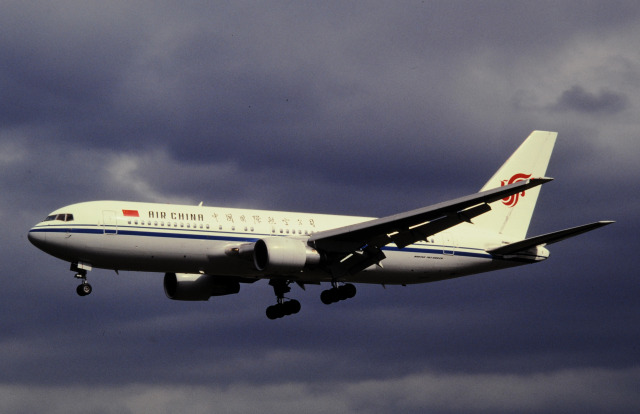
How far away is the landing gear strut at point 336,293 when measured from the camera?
5938 cm

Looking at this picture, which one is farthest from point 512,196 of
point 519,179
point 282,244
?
point 282,244

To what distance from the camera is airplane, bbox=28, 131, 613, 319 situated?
53156 millimetres

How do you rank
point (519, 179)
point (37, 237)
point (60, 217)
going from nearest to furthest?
point (37, 237) → point (60, 217) → point (519, 179)

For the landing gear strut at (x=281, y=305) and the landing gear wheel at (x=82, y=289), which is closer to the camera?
the landing gear wheel at (x=82, y=289)

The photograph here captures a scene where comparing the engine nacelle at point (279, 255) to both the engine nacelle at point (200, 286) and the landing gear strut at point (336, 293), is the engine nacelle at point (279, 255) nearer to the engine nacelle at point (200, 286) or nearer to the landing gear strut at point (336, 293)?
the landing gear strut at point (336, 293)

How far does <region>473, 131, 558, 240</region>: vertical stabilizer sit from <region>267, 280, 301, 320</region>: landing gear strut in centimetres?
1234

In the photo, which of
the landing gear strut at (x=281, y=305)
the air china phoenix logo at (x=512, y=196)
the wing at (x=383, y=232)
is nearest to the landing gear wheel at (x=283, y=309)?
the landing gear strut at (x=281, y=305)

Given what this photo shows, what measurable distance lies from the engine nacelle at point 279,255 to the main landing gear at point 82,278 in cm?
846

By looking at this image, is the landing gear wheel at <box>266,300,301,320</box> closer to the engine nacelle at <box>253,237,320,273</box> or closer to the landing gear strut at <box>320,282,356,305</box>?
the landing gear strut at <box>320,282,356,305</box>

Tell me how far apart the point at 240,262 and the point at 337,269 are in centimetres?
584

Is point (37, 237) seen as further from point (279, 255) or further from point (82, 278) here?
point (279, 255)

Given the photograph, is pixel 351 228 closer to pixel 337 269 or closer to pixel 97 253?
pixel 337 269

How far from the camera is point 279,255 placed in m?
54.0

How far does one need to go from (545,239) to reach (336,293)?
12059 millimetres
